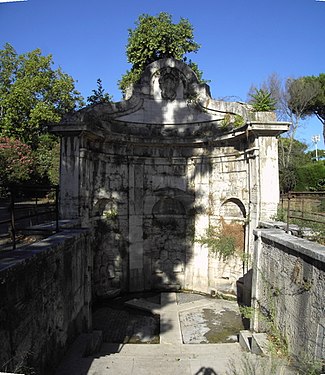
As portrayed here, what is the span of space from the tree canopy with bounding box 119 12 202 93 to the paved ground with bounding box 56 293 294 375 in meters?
11.1

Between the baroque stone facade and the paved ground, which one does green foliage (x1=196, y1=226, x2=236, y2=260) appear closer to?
the baroque stone facade

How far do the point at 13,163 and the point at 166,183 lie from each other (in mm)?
6841

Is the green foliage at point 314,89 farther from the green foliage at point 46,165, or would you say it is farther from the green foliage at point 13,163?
the green foliage at point 13,163

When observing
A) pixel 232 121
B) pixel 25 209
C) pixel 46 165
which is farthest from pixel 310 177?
pixel 25 209

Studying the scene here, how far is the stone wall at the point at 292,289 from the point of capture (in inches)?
169

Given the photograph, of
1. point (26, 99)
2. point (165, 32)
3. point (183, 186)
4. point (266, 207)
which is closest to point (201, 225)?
point (183, 186)

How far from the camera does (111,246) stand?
10523 mm

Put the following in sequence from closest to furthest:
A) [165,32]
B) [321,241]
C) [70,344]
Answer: [321,241] → [70,344] → [165,32]

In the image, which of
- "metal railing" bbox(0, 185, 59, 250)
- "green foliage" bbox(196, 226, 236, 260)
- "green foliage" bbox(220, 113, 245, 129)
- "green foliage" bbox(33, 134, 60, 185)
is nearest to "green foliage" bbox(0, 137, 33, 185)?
"green foliage" bbox(33, 134, 60, 185)

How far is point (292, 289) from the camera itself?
5.24 m

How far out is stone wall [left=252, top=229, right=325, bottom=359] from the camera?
14.1 feet

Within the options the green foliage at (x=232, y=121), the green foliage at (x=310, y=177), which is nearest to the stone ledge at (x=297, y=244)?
the green foliage at (x=232, y=121)

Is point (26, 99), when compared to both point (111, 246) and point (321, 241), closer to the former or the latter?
point (111, 246)

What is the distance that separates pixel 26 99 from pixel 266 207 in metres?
15.0
